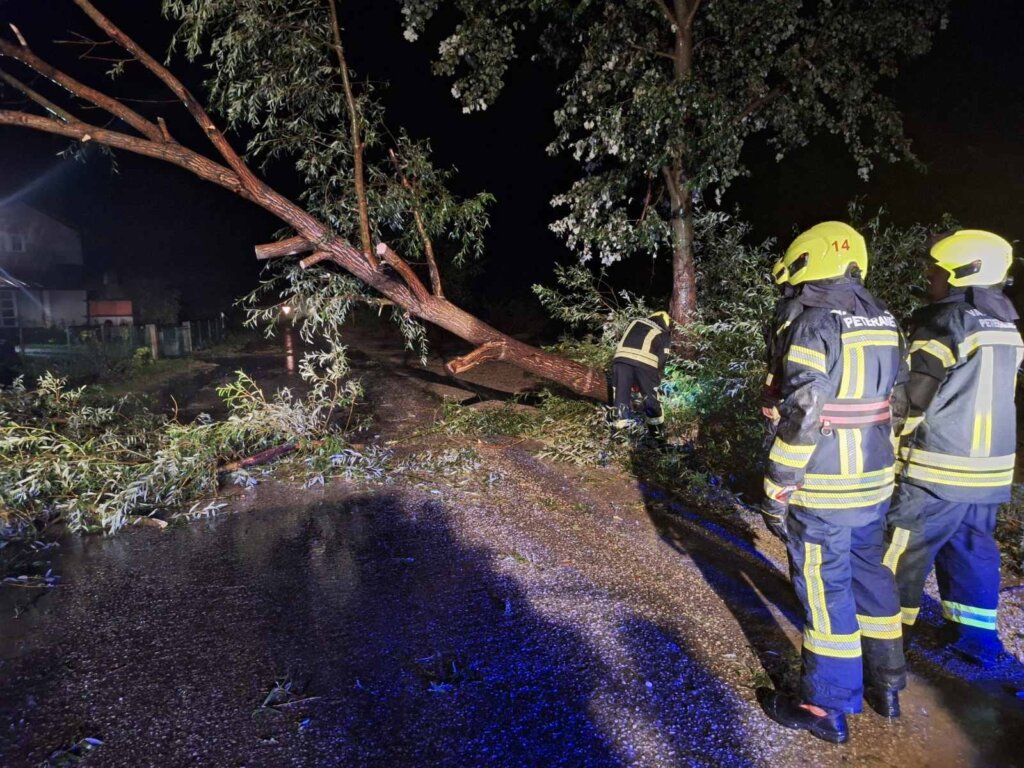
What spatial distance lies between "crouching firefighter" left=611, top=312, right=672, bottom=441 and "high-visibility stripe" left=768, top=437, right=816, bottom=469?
3533mm

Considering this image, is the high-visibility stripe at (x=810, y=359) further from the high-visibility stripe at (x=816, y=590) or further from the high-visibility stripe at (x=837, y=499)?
the high-visibility stripe at (x=816, y=590)

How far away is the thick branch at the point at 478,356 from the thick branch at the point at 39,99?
4.27 m

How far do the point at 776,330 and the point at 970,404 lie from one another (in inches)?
36.7

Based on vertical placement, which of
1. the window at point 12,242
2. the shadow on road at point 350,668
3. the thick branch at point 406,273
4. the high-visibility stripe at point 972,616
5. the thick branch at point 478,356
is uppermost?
the window at point 12,242

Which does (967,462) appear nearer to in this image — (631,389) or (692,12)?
(631,389)

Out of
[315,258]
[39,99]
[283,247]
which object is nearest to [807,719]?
[315,258]

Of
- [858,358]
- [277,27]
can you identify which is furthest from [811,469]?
[277,27]

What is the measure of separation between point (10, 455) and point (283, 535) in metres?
2.67

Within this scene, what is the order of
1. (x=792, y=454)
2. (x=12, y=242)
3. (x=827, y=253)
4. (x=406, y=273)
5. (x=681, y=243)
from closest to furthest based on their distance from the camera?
(x=792, y=454) → (x=827, y=253) → (x=406, y=273) → (x=681, y=243) → (x=12, y=242)

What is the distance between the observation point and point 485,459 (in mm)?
6047

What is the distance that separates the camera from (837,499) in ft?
7.73

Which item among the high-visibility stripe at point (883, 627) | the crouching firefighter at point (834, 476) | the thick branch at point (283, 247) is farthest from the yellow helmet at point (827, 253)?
the thick branch at point (283, 247)

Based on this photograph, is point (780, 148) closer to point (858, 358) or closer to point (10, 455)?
point (858, 358)

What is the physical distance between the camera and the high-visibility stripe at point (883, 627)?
8.11ft
